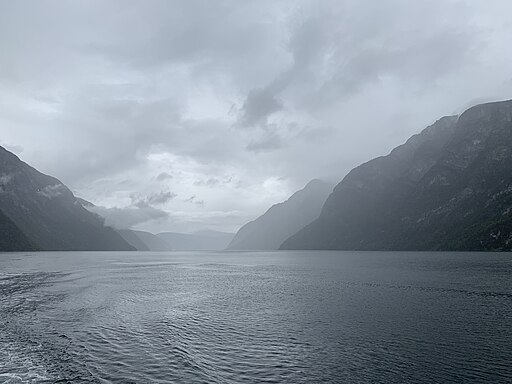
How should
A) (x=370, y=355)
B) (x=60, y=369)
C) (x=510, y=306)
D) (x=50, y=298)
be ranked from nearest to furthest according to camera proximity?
(x=60, y=369) < (x=370, y=355) < (x=510, y=306) < (x=50, y=298)

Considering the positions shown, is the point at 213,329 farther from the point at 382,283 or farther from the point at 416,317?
the point at 382,283

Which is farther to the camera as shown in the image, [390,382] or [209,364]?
[209,364]

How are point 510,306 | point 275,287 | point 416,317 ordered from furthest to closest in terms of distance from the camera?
point 275,287 < point 510,306 < point 416,317

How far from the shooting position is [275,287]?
100750mm

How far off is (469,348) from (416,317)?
55.0 feet

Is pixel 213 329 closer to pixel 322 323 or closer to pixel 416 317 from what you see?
pixel 322 323

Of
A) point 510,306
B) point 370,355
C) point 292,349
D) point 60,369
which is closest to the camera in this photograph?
point 60,369

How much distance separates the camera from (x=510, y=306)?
6291 cm

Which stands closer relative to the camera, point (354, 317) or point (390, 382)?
point (390, 382)

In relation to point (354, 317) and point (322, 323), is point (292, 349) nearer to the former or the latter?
point (322, 323)

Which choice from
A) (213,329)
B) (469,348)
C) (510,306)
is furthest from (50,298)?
(510,306)

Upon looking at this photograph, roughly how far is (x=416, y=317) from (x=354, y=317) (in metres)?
9.52

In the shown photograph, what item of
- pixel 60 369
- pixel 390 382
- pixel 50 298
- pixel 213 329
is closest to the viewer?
pixel 390 382

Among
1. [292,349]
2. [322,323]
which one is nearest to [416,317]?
[322,323]
